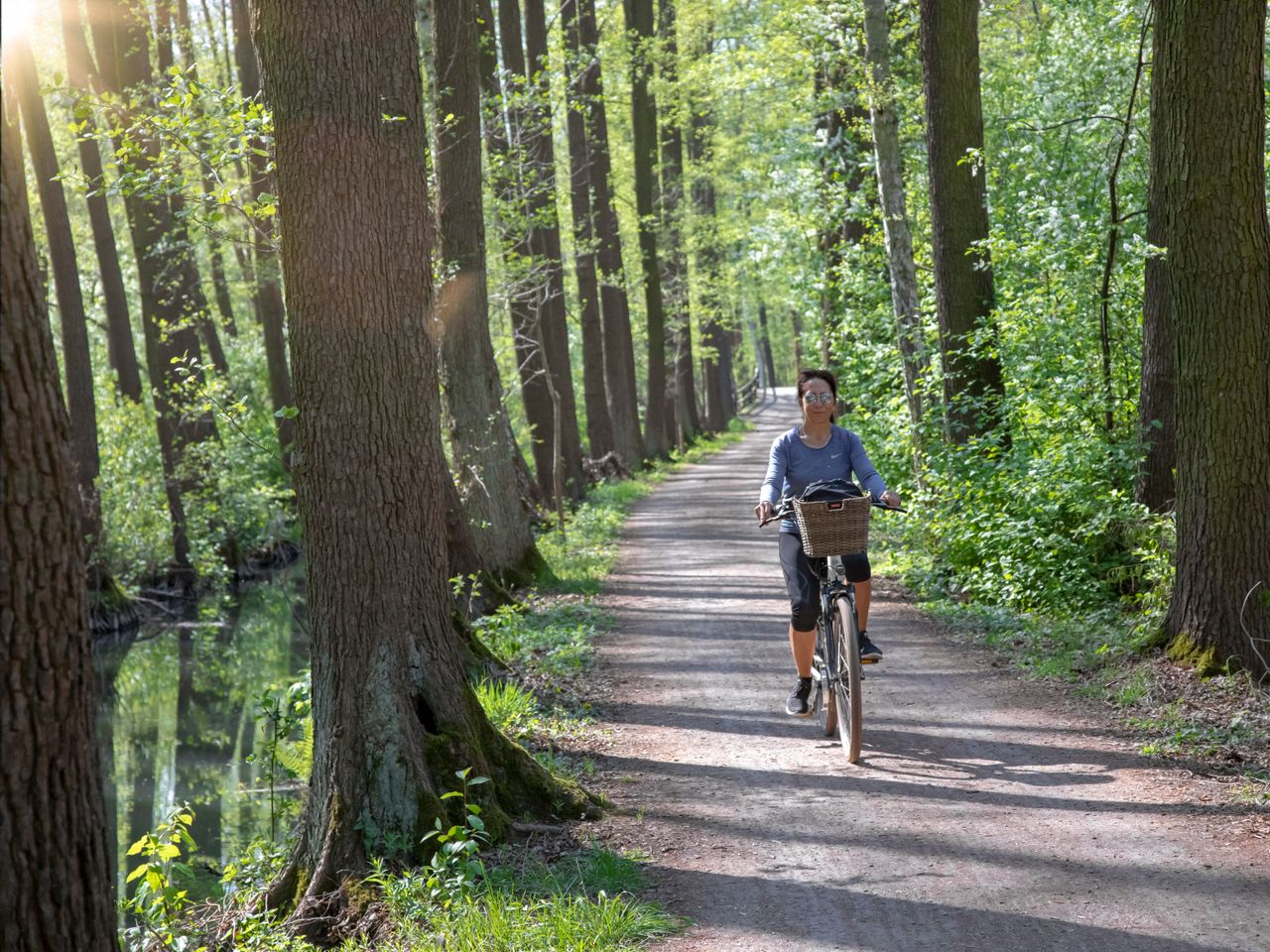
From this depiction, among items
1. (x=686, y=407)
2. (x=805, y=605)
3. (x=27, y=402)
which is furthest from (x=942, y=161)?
(x=686, y=407)

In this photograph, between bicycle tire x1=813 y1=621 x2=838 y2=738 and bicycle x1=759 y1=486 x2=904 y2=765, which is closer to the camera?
bicycle x1=759 y1=486 x2=904 y2=765

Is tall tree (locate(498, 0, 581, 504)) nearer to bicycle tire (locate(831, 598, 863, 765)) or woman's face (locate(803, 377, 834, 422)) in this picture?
woman's face (locate(803, 377, 834, 422))

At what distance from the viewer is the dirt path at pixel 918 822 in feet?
16.3

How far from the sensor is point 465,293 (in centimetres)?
1396

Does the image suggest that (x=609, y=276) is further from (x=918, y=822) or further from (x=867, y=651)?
(x=918, y=822)

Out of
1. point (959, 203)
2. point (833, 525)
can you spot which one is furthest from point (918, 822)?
point (959, 203)

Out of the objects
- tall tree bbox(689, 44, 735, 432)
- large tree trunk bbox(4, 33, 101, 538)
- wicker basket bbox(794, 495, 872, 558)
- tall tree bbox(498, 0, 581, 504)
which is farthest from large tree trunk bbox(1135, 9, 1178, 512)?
tall tree bbox(689, 44, 735, 432)

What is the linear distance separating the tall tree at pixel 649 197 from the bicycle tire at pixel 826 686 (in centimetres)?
1859

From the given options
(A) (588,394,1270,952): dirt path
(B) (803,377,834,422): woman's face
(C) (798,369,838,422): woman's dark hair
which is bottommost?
(A) (588,394,1270,952): dirt path

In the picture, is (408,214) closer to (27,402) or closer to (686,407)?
(27,402)

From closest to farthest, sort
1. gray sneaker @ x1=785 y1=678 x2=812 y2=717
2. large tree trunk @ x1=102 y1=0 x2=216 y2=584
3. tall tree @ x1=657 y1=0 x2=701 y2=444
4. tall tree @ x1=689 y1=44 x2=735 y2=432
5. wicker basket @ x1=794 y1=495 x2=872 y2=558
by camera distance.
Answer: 1. wicker basket @ x1=794 y1=495 x2=872 y2=558
2. gray sneaker @ x1=785 y1=678 x2=812 y2=717
3. large tree trunk @ x1=102 y1=0 x2=216 y2=584
4. tall tree @ x1=657 y1=0 x2=701 y2=444
5. tall tree @ x1=689 y1=44 x2=735 y2=432

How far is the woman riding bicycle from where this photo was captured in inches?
309

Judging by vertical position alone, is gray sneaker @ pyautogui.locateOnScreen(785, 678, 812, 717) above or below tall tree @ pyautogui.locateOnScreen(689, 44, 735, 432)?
below

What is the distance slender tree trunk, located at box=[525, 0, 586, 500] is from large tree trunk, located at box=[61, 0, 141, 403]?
737cm
